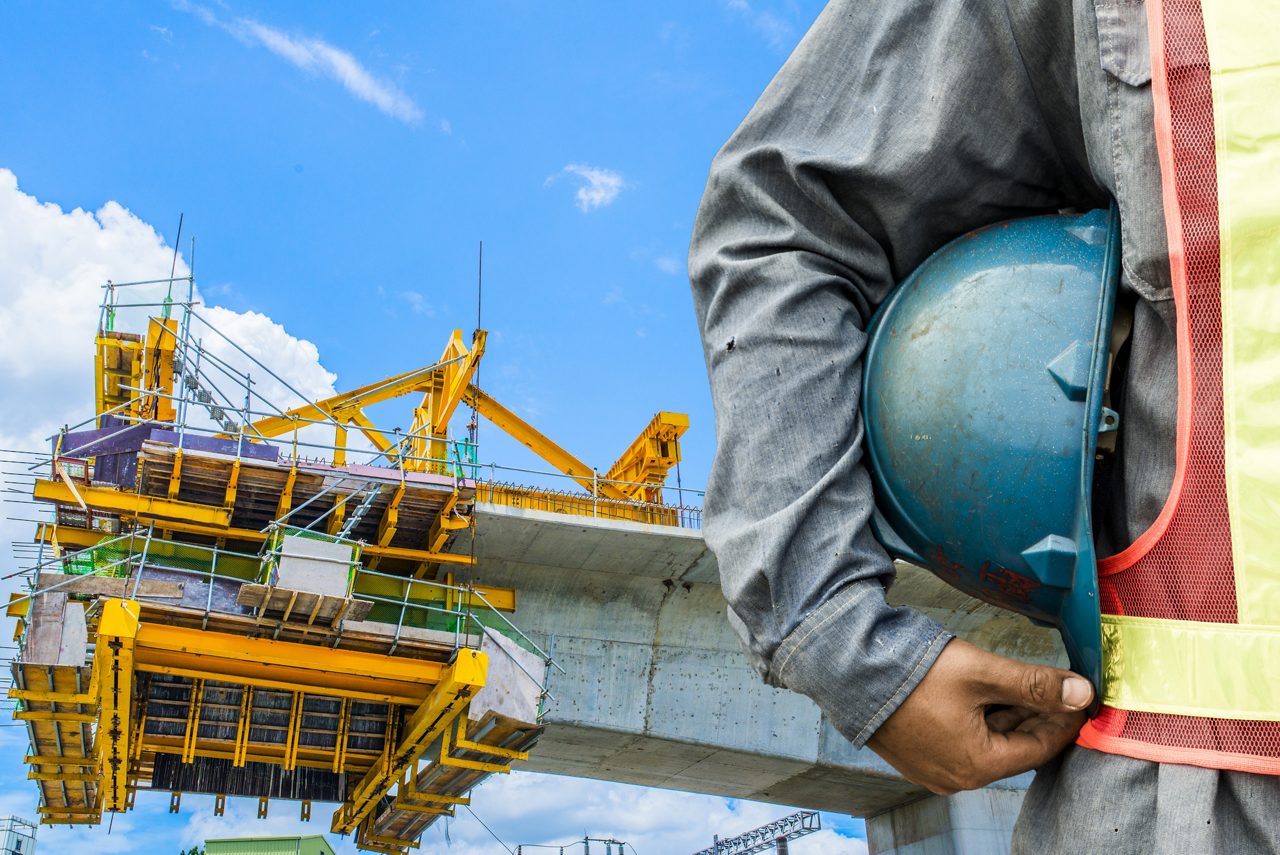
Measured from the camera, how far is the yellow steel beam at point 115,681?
49.2 feet

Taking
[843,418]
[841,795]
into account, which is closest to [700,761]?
[841,795]

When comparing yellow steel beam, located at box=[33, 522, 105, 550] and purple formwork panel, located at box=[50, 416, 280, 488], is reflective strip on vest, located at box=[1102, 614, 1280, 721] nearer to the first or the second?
purple formwork panel, located at box=[50, 416, 280, 488]

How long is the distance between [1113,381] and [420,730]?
17326mm

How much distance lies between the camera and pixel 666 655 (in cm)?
1902

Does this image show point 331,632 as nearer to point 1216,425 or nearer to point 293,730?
point 293,730

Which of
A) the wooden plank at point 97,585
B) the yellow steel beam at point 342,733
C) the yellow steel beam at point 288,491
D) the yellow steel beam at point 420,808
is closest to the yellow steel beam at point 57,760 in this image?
the wooden plank at point 97,585

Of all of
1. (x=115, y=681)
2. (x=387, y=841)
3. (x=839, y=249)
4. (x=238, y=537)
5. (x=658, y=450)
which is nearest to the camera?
(x=839, y=249)

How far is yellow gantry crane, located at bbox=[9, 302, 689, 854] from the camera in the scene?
15328 millimetres

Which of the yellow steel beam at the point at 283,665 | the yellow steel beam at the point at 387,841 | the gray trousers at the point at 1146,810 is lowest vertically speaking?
the gray trousers at the point at 1146,810

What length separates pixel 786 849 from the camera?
3058cm

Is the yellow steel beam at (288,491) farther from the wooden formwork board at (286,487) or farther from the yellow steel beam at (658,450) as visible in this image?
the yellow steel beam at (658,450)

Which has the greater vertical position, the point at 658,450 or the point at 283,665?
the point at 658,450

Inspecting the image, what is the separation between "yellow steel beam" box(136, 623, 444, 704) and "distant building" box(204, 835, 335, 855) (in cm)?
1005

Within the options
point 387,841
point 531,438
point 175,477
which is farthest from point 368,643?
→ point 531,438
